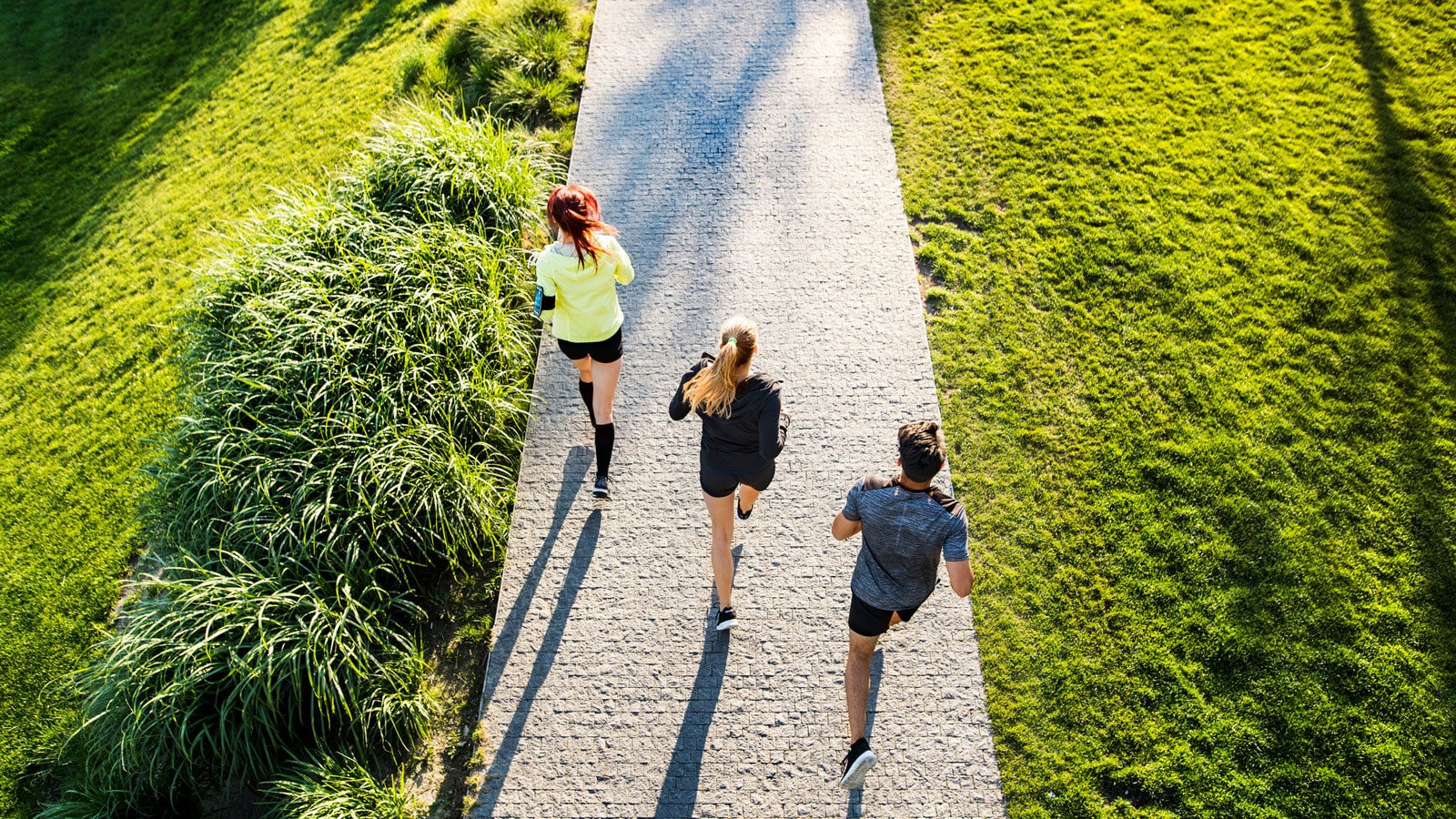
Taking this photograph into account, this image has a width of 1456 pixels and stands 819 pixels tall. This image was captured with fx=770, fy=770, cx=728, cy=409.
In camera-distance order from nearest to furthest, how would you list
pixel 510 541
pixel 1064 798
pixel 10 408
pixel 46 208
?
pixel 1064 798 → pixel 510 541 → pixel 10 408 → pixel 46 208

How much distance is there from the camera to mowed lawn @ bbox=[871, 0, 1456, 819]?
12.9ft

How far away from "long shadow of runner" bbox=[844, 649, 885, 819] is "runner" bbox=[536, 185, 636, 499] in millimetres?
2042

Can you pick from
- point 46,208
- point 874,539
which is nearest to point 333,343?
point 874,539

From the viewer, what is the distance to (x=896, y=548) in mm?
3352

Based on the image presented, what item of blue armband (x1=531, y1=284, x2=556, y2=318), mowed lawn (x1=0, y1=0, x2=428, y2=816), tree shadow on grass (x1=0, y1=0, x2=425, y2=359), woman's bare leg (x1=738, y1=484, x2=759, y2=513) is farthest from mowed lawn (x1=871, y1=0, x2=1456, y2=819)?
tree shadow on grass (x1=0, y1=0, x2=425, y2=359)

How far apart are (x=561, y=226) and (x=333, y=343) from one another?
6.18 feet

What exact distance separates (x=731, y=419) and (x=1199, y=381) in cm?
355

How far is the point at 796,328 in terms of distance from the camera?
18.6ft

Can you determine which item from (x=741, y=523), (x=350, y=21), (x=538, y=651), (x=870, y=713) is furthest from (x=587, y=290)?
(x=350, y=21)

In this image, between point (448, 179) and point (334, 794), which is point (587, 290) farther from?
point (334, 794)

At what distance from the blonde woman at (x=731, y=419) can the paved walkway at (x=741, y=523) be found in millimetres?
690

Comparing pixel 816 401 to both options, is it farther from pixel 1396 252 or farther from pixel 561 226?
pixel 1396 252

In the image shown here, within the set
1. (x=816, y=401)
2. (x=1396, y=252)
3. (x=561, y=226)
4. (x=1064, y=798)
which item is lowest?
(x=1064, y=798)

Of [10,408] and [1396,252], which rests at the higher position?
[10,408]
